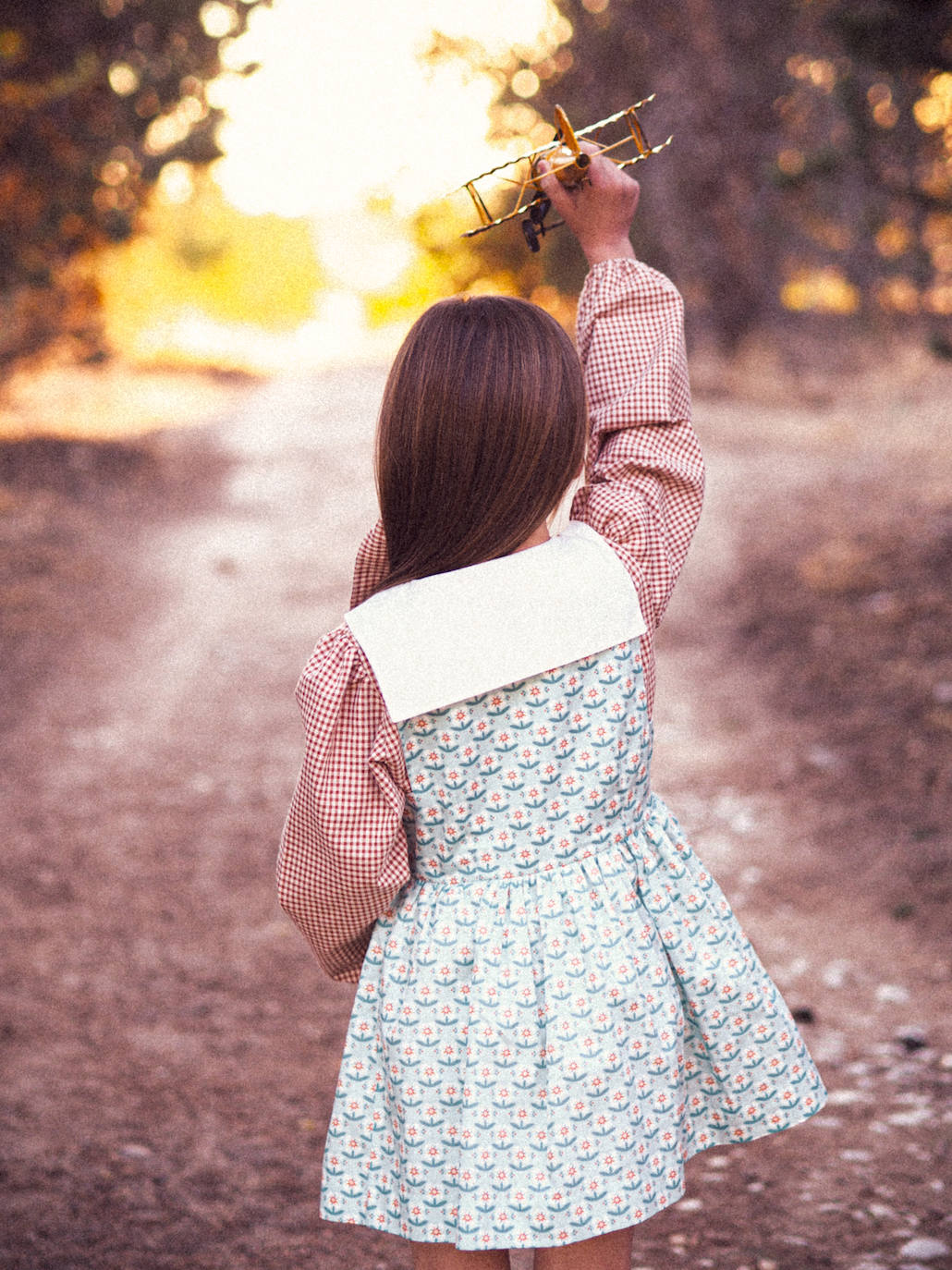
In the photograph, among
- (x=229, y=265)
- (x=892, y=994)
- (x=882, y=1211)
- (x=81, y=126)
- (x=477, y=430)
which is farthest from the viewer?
(x=229, y=265)

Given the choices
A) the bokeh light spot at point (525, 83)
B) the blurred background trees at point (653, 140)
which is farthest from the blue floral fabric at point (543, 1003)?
the bokeh light spot at point (525, 83)

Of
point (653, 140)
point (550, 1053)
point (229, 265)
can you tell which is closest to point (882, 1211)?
point (550, 1053)

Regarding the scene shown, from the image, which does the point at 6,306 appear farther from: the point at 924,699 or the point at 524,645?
the point at 524,645

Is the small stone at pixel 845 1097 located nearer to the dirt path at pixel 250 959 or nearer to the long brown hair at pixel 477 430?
the dirt path at pixel 250 959

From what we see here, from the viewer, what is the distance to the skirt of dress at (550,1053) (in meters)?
1.55

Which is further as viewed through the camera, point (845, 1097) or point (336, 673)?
point (845, 1097)

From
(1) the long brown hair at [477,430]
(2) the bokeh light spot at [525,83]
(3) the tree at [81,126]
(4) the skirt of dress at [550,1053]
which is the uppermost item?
(3) the tree at [81,126]

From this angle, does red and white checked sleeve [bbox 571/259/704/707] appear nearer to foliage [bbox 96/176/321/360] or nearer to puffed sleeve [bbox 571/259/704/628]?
puffed sleeve [bbox 571/259/704/628]

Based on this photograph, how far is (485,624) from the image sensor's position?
4.99 feet

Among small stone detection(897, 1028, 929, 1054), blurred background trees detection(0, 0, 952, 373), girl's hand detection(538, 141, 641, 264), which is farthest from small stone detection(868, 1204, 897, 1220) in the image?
blurred background trees detection(0, 0, 952, 373)

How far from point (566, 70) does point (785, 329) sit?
3752mm

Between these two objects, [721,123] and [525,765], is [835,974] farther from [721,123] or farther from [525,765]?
[721,123]

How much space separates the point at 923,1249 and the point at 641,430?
5.48 feet

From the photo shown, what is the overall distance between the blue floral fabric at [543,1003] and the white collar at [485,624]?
52mm
